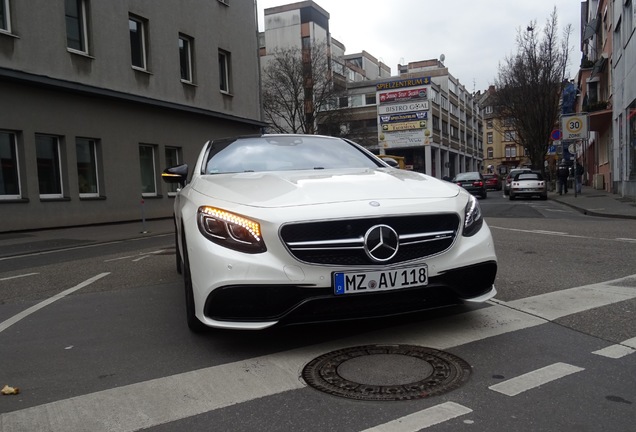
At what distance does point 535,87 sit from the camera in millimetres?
33844

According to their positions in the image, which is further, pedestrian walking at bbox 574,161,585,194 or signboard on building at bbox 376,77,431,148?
signboard on building at bbox 376,77,431,148

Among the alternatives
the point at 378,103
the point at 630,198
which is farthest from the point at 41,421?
the point at 378,103

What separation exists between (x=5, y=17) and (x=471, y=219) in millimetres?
15055

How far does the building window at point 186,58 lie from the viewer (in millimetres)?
21609

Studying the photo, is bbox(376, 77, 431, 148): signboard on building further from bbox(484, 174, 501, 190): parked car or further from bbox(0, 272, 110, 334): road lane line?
bbox(0, 272, 110, 334): road lane line

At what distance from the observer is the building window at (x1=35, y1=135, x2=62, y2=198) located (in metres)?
15.2

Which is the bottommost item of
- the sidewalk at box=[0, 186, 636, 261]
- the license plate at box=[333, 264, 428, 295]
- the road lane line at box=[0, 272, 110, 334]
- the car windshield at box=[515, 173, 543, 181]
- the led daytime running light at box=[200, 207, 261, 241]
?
the road lane line at box=[0, 272, 110, 334]

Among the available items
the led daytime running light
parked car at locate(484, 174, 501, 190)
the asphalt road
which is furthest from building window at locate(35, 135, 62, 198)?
parked car at locate(484, 174, 501, 190)

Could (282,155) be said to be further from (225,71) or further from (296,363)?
(225,71)

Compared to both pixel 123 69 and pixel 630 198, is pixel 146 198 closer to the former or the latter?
pixel 123 69

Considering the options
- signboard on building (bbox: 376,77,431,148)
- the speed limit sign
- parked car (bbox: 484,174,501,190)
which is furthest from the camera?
signboard on building (bbox: 376,77,431,148)

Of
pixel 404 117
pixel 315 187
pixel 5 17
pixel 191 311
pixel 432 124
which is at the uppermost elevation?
pixel 404 117

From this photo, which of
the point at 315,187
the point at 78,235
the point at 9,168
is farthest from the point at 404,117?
the point at 315,187

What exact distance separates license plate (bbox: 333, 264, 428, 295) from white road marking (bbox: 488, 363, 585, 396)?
31.7 inches
